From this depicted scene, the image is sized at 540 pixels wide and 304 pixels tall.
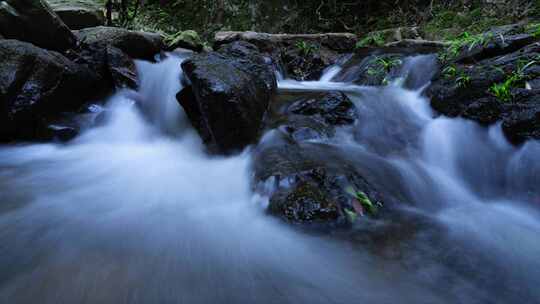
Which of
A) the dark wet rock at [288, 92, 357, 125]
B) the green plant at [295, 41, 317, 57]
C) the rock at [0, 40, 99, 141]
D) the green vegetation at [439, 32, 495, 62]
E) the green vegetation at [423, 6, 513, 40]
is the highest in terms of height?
the green vegetation at [423, 6, 513, 40]

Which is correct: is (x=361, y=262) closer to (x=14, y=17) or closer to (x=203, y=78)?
(x=203, y=78)

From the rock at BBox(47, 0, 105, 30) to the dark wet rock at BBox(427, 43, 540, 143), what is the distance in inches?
305

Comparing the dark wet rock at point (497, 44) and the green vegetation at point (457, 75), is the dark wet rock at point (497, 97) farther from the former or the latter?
the dark wet rock at point (497, 44)

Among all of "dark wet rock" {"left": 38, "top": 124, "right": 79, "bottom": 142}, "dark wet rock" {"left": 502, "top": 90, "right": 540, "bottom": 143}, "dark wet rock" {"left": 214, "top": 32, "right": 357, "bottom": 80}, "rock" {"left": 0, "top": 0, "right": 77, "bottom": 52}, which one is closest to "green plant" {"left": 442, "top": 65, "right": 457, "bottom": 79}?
"dark wet rock" {"left": 502, "top": 90, "right": 540, "bottom": 143}

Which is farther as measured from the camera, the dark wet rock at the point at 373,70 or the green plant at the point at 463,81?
the dark wet rock at the point at 373,70

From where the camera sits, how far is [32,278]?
185 centimetres

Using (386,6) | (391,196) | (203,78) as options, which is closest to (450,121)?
(391,196)

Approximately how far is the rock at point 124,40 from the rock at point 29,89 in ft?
4.17

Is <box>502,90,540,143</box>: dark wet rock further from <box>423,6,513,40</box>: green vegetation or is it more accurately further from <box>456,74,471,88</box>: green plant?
<box>423,6,513,40</box>: green vegetation

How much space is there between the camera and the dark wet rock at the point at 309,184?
2.60 meters

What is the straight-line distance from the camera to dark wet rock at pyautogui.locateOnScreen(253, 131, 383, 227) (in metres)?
2.60

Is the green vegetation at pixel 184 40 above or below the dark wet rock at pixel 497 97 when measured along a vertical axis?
below

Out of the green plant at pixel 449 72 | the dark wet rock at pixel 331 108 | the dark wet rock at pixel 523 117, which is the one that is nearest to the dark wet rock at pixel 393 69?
the green plant at pixel 449 72

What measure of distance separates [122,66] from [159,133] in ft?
5.21
